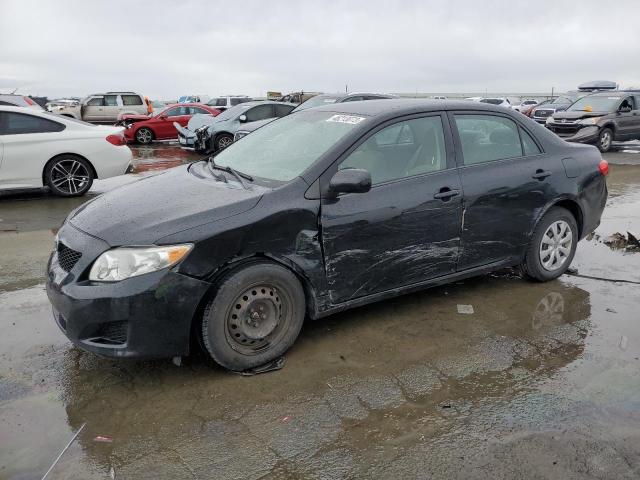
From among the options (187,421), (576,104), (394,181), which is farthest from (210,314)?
(576,104)

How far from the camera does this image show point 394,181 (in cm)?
391

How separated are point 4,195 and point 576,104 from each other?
15490 millimetres

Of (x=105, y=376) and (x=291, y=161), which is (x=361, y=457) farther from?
(x=291, y=161)

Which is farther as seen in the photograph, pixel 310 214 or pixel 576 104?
pixel 576 104

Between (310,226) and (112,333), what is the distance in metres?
1.32

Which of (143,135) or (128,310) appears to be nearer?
(128,310)

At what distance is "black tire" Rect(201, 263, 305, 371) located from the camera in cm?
324

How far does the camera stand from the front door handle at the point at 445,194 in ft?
13.2

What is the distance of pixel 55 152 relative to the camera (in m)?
8.61

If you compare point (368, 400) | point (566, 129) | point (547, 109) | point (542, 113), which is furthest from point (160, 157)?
point (547, 109)

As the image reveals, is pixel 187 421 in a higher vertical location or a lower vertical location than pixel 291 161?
lower

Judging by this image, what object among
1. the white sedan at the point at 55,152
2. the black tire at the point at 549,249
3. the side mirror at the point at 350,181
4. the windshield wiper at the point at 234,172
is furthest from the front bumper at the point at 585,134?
the side mirror at the point at 350,181

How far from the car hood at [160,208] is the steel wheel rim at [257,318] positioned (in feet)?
1.68

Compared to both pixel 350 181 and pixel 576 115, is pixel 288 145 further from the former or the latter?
pixel 576 115
